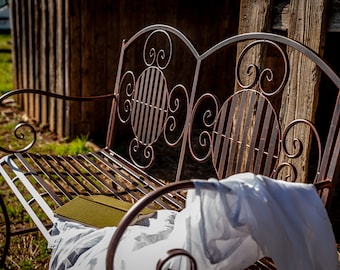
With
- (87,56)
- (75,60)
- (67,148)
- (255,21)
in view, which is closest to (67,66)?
(75,60)

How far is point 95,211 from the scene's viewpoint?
2.06m

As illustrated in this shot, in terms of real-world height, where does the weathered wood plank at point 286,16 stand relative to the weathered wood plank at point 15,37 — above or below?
above

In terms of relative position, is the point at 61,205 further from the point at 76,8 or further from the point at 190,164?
→ the point at 76,8

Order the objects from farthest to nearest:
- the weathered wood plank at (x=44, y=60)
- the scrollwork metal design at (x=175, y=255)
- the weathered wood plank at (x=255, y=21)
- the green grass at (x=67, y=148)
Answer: the weathered wood plank at (x=44, y=60) → the green grass at (x=67, y=148) → the weathered wood plank at (x=255, y=21) → the scrollwork metal design at (x=175, y=255)

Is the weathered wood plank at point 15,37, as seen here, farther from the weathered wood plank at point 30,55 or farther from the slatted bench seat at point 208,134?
the slatted bench seat at point 208,134

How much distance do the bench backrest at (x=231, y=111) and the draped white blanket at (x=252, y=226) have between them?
0.27 metres

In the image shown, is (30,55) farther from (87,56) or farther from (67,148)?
(67,148)

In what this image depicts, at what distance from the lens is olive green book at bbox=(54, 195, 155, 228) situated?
6.49 ft

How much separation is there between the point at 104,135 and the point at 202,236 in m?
3.20

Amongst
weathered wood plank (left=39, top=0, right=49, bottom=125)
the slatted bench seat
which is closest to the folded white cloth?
the slatted bench seat

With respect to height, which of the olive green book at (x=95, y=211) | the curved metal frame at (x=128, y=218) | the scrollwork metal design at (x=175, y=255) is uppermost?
the curved metal frame at (x=128, y=218)

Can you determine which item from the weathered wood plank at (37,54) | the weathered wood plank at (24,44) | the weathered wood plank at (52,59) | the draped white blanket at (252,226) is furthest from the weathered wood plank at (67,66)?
the draped white blanket at (252,226)

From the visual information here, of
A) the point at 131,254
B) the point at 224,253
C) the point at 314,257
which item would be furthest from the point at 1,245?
the point at 314,257

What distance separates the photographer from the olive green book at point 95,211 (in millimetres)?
1978
